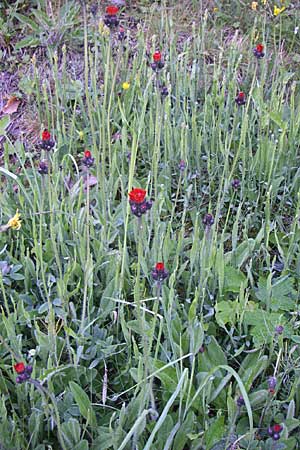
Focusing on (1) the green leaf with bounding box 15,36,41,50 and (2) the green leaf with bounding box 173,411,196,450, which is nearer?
(2) the green leaf with bounding box 173,411,196,450

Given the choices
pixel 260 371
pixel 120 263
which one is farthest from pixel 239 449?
pixel 120 263

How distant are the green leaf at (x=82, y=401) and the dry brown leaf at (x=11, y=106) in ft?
4.98

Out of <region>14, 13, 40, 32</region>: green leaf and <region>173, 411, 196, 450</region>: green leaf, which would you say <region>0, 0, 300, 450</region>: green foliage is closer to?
<region>173, 411, 196, 450</region>: green leaf

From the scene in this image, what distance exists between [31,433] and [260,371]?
1.90 ft

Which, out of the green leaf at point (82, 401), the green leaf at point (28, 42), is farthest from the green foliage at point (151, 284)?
the green leaf at point (28, 42)

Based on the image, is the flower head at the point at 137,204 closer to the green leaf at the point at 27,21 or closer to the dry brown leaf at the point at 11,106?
the dry brown leaf at the point at 11,106

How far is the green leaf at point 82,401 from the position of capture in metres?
1.40

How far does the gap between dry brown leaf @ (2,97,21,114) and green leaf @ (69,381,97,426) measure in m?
1.52

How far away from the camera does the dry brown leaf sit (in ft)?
8.55

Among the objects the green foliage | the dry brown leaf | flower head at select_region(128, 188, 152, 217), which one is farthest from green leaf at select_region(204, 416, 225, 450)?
the dry brown leaf

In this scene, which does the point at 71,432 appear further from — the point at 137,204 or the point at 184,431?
the point at 137,204

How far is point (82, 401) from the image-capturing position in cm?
141

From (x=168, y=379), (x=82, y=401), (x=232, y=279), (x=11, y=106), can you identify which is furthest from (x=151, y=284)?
(x=11, y=106)

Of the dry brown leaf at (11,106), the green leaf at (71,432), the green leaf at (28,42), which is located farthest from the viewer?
the green leaf at (28,42)
